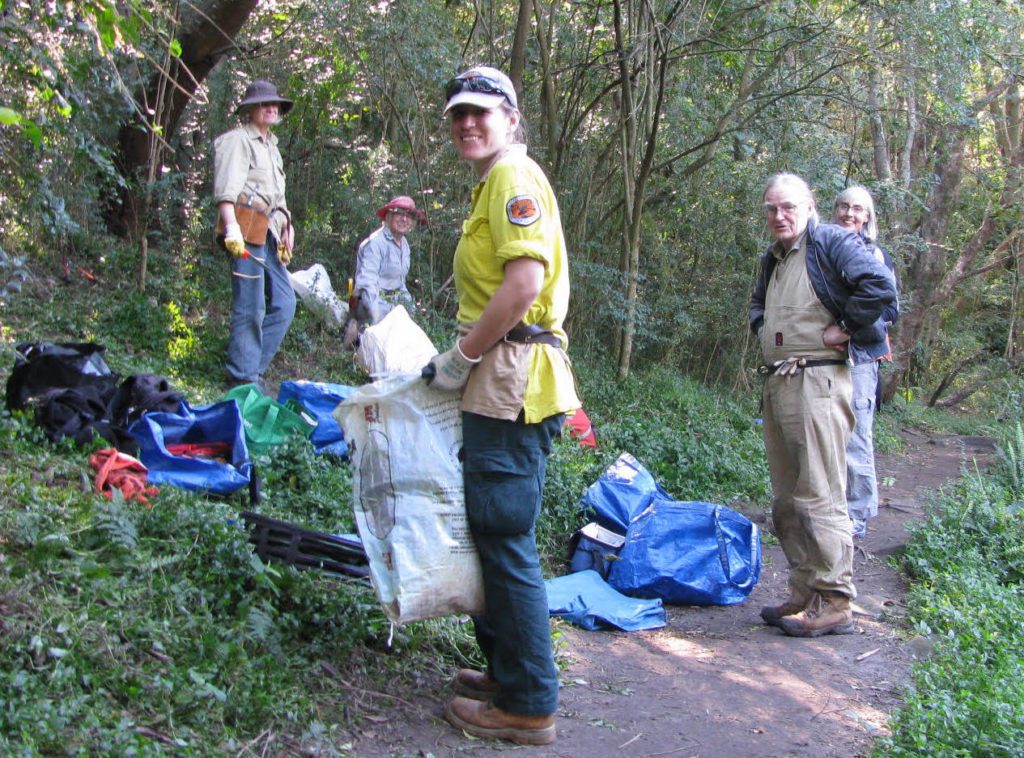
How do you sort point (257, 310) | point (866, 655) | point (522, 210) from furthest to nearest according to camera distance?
point (257, 310)
point (866, 655)
point (522, 210)

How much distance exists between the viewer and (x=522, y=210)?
9.56 feet

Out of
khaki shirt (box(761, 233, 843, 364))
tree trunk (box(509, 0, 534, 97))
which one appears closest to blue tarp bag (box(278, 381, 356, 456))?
khaki shirt (box(761, 233, 843, 364))

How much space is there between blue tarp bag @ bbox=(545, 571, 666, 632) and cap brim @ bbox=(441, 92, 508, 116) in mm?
2446

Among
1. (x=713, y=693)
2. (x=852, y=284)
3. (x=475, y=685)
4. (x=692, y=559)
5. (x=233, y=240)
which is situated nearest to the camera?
(x=475, y=685)

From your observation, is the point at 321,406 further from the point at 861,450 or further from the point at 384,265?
the point at 861,450

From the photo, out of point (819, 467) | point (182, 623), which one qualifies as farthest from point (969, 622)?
point (182, 623)

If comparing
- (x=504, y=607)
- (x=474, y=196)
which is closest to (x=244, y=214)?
(x=474, y=196)

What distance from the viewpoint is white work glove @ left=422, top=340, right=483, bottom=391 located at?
299 cm

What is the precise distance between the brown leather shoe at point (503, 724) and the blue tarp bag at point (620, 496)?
7.74 feet

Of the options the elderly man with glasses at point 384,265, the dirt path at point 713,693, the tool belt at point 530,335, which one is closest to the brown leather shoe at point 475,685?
the dirt path at point 713,693

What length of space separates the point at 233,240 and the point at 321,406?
1.27 meters

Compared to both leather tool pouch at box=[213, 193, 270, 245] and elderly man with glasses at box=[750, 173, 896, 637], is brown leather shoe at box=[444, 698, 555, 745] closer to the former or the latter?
Answer: elderly man with glasses at box=[750, 173, 896, 637]

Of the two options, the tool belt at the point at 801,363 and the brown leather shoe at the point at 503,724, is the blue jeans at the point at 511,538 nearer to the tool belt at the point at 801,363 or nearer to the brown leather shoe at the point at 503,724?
the brown leather shoe at the point at 503,724

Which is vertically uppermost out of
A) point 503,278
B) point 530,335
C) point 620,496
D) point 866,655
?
point 503,278
